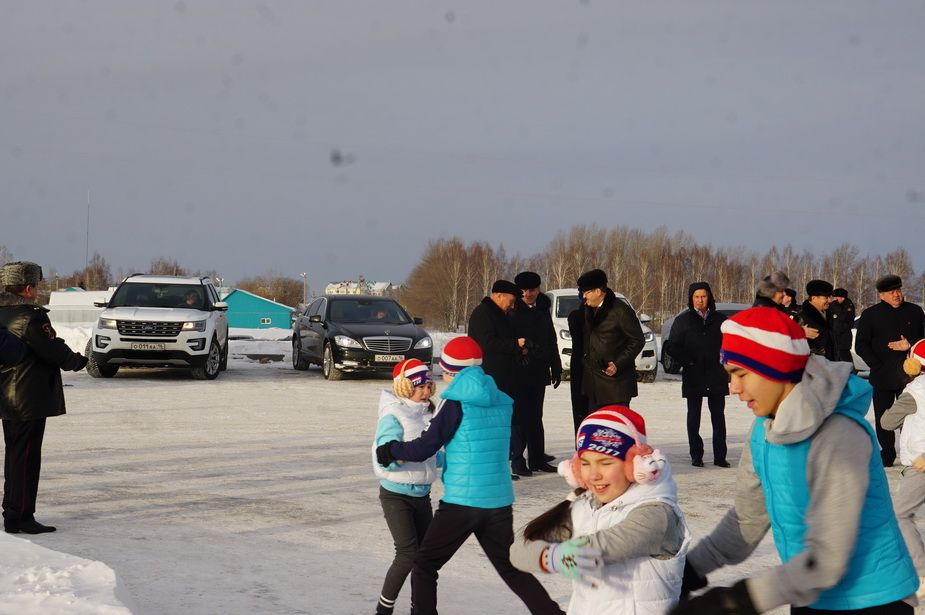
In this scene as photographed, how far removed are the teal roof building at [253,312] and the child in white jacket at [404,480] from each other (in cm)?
9102

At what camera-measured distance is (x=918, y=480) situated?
5.95 m

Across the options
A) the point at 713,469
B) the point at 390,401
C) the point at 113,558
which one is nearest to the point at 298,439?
the point at 713,469

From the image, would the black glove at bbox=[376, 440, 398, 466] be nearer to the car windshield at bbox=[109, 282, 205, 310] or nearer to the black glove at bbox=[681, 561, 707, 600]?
the black glove at bbox=[681, 561, 707, 600]

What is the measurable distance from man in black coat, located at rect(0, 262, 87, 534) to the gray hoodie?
572 centimetres

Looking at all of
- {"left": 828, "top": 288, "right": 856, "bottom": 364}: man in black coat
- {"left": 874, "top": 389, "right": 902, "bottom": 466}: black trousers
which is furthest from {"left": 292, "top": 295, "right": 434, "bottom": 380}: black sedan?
{"left": 874, "top": 389, "right": 902, "bottom": 466}: black trousers

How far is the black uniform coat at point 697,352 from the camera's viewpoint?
35.0 ft

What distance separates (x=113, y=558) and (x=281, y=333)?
3448 cm

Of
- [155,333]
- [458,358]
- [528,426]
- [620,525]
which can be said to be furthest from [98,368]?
[620,525]

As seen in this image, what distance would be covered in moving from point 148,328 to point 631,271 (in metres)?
75.3

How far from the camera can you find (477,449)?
503cm

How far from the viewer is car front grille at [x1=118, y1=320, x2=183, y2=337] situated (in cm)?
1927

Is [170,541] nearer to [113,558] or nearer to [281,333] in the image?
[113,558]

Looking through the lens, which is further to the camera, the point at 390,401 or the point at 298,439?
the point at 298,439

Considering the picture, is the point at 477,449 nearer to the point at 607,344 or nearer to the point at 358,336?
the point at 607,344
